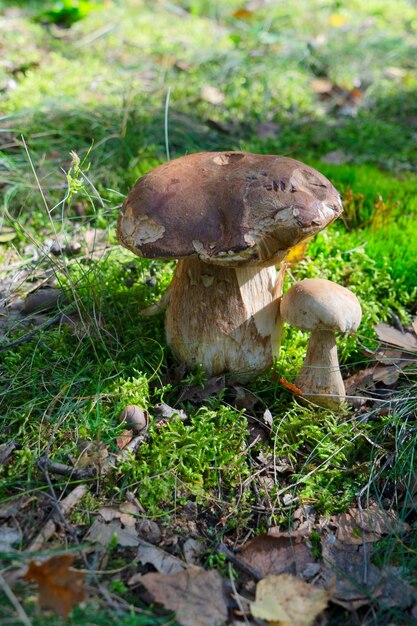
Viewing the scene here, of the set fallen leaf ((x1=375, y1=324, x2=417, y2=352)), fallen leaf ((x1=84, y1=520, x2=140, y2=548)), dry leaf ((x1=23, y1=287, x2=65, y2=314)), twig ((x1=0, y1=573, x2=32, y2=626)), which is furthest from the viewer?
dry leaf ((x1=23, y1=287, x2=65, y2=314))

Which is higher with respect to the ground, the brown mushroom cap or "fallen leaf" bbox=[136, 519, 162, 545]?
the brown mushroom cap

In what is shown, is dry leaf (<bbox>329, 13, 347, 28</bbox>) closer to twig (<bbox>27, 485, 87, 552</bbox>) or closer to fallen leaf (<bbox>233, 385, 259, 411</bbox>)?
fallen leaf (<bbox>233, 385, 259, 411</bbox>)

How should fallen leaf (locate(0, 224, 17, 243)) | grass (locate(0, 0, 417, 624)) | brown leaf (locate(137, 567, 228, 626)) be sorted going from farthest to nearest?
fallen leaf (locate(0, 224, 17, 243)) → grass (locate(0, 0, 417, 624)) → brown leaf (locate(137, 567, 228, 626))

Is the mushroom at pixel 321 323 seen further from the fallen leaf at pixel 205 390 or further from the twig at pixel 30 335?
the twig at pixel 30 335

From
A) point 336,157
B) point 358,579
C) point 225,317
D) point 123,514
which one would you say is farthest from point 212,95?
point 358,579

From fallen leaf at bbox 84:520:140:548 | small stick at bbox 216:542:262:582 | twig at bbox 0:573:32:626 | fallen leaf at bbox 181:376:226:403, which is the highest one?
twig at bbox 0:573:32:626

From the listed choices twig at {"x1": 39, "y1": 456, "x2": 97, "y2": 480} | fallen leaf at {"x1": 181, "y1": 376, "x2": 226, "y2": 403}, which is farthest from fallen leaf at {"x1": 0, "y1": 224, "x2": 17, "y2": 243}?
twig at {"x1": 39, "y1": 456, "x2": 97, "y2": 480}

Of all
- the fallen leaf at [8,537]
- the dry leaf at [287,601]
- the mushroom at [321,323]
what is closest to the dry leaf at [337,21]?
the mushroom at [321,323]

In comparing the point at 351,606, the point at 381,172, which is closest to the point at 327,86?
the point at 381,172
